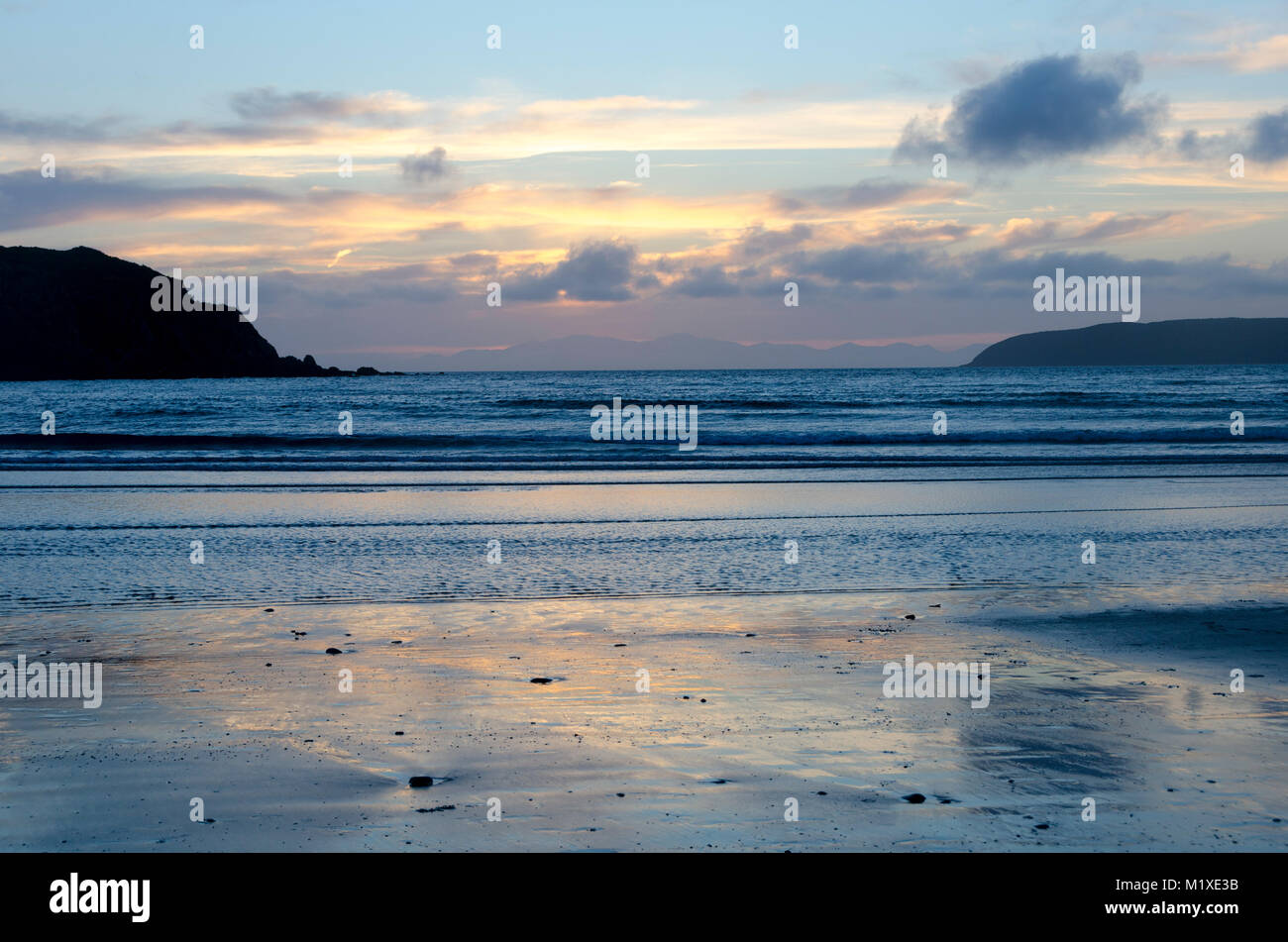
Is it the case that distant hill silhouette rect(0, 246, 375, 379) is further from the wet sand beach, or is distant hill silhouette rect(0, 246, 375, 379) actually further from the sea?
the wet sand beach

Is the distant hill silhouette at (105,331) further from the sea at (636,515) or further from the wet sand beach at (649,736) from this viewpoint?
the wet sand beach at (649,736)

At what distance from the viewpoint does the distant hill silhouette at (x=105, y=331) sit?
148 metres

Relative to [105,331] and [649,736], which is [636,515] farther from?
[105,331]

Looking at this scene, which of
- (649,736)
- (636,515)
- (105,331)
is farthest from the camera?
(105,331)

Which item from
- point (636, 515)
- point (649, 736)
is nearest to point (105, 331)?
point (636, 515)

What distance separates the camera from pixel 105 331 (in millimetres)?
154875

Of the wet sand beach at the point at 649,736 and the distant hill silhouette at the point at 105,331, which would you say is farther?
the distant hill silhouette at the point at 105,331

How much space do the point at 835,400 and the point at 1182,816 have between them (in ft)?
196

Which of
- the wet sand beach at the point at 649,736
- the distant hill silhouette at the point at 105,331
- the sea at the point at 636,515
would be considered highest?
the distant hill silhouette at the point at 105,331

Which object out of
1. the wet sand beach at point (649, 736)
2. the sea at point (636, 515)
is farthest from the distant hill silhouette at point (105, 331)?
the wet sand beach at point (649, 736)

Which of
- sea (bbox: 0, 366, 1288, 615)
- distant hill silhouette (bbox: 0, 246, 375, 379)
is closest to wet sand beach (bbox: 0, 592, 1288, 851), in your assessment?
sea (bbox: 0, 366, 1288, 615)

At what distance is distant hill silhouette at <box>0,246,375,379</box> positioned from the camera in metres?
148

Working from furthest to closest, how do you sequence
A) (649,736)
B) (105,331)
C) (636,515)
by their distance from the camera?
(105,331), (636,515), (649,736)
